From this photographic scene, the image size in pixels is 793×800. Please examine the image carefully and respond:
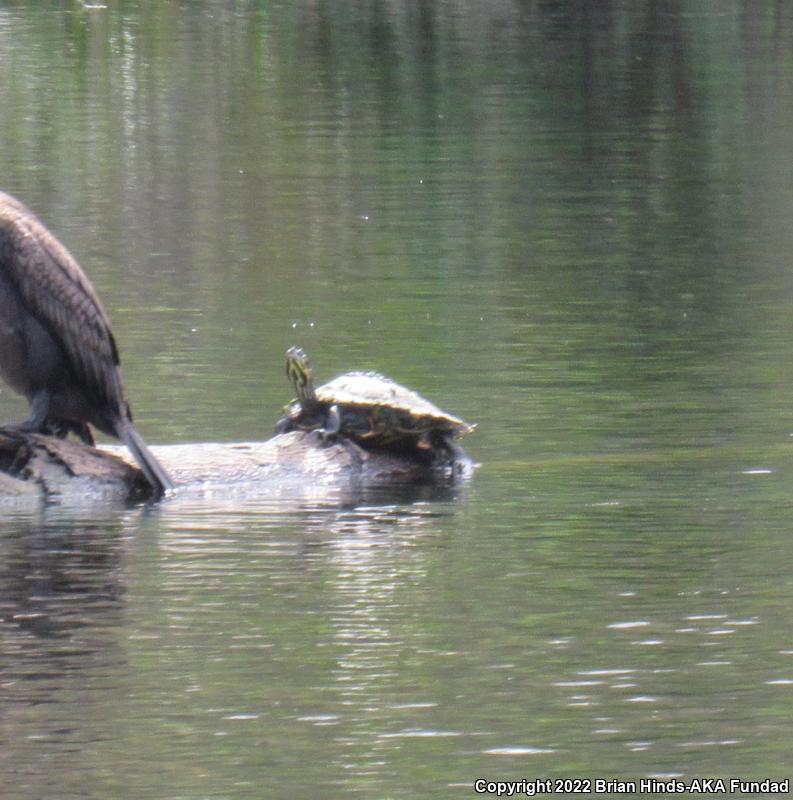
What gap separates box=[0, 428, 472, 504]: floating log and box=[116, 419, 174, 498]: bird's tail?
0.27ft

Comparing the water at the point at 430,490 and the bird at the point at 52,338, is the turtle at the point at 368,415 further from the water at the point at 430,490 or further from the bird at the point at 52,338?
the bird at the point at 52,338

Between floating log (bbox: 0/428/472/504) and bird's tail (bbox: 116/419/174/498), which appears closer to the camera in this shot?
floating log (bbox: 0/428/472/504)

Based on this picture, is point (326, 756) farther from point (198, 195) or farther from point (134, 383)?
point (198, 195)

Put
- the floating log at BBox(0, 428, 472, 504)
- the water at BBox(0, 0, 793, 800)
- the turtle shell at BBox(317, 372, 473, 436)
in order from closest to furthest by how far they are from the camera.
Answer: the water at BBox(0, 0, 793, 800) → the floating log at BBox(0, 428, 472, 504) → the turtle shell at BBox(317, 372, 473, 436)

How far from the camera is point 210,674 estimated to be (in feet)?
27.1

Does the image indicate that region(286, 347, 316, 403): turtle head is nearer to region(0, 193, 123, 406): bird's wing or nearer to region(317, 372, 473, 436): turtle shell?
region(317, 372, 473, 436): turtle shell

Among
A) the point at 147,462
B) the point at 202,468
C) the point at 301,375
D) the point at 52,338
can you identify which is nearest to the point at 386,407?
the point at 301,375

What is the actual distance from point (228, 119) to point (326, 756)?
85.8ft

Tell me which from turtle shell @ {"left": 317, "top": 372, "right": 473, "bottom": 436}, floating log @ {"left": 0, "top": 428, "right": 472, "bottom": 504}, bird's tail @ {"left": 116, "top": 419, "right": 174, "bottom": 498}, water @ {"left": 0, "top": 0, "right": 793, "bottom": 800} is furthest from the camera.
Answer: turtle shell @ {"left": 317, "top": 372, "right": 473, "bottom": 436}

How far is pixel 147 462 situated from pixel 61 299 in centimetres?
80

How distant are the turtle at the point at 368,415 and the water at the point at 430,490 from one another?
322 millimetres

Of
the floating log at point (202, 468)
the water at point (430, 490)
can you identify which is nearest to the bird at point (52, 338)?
the floating log at point (202, 468)

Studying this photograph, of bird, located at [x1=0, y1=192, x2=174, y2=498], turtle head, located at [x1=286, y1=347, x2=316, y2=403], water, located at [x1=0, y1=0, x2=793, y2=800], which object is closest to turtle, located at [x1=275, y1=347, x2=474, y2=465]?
turtle head, located at [x1=286, y1=347, x2=316, y2=403]

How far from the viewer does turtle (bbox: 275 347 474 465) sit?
1180cm
